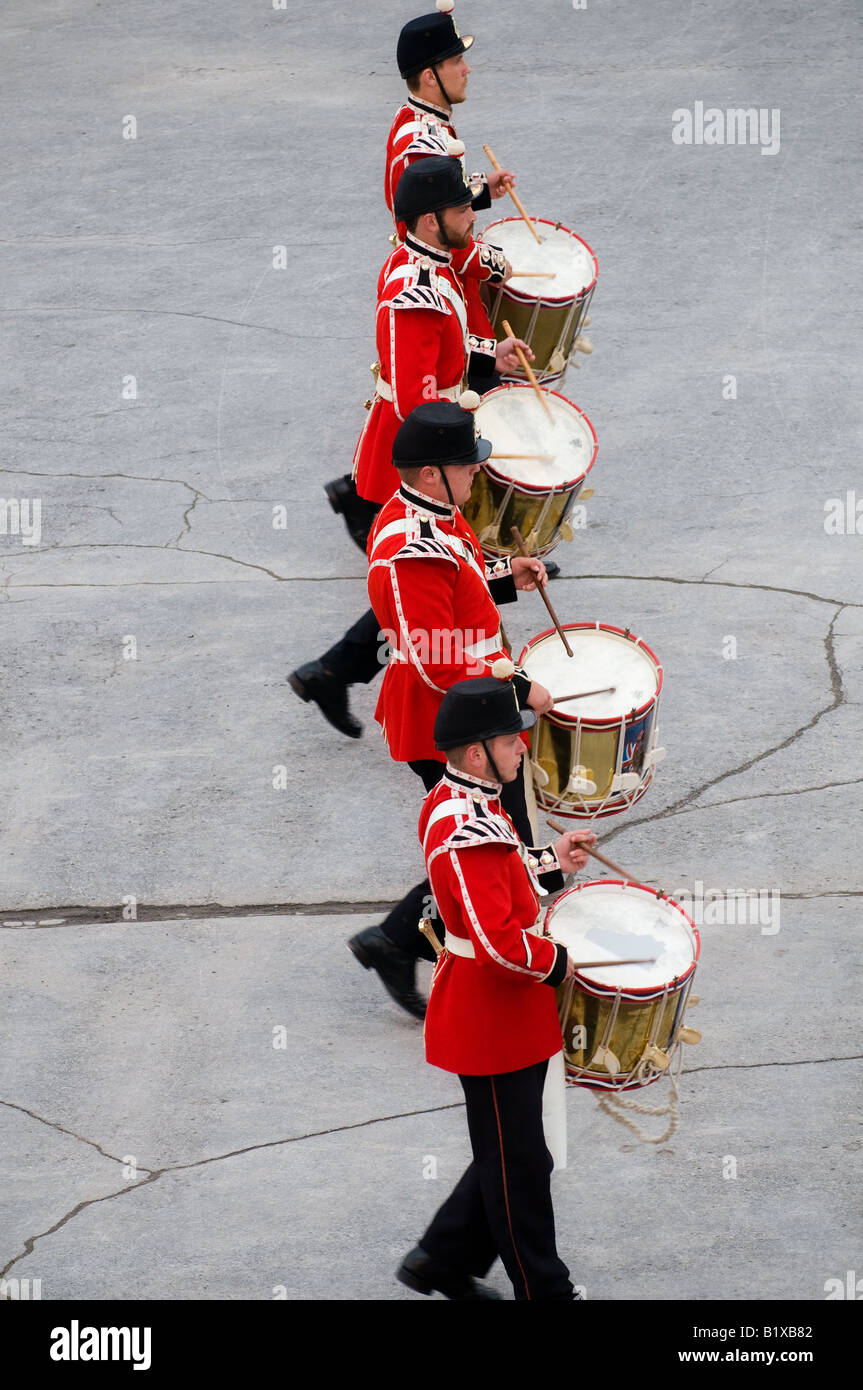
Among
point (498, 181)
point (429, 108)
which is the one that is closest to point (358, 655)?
point (498, 181)

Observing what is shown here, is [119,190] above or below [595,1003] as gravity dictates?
below

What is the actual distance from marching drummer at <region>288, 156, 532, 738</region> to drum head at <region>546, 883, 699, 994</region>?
1.89 metres

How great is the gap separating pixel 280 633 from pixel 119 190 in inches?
190

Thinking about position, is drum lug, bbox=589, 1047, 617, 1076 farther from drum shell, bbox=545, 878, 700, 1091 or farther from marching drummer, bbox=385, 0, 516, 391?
marching drummer, bbox=385, 0, 516, 391

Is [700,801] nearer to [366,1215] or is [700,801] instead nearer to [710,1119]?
[710,1119]

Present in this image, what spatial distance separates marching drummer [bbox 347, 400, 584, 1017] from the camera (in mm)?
4852

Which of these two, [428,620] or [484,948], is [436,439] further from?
[484,948]

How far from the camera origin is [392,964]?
201 inches

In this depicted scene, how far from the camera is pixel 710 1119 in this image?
4.75 m

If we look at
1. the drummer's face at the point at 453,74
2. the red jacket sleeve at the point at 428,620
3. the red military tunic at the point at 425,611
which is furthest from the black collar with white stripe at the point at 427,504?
the drummer's face at the point at 453,74

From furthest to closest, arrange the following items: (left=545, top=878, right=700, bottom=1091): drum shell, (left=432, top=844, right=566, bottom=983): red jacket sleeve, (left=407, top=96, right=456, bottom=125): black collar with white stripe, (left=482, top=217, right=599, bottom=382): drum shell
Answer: (left=407, top=96, right=456, bottom=125): black collar with white stripe, (left=482, top=217, right=599, bottom=382): drum shell, (left=545, top=878, right=700, bottom=1091): drum shell, (left=432, top=844, right=566, bottom=983): red jacket sleeve

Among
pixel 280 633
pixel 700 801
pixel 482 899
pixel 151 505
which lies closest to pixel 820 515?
pixel 700 801

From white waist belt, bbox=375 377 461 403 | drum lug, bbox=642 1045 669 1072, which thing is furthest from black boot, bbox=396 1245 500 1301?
white waist belt, bbox=375 377 461 403

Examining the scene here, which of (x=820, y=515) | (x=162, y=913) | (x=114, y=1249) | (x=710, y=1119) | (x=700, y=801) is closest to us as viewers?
(x=114, y=1249)
